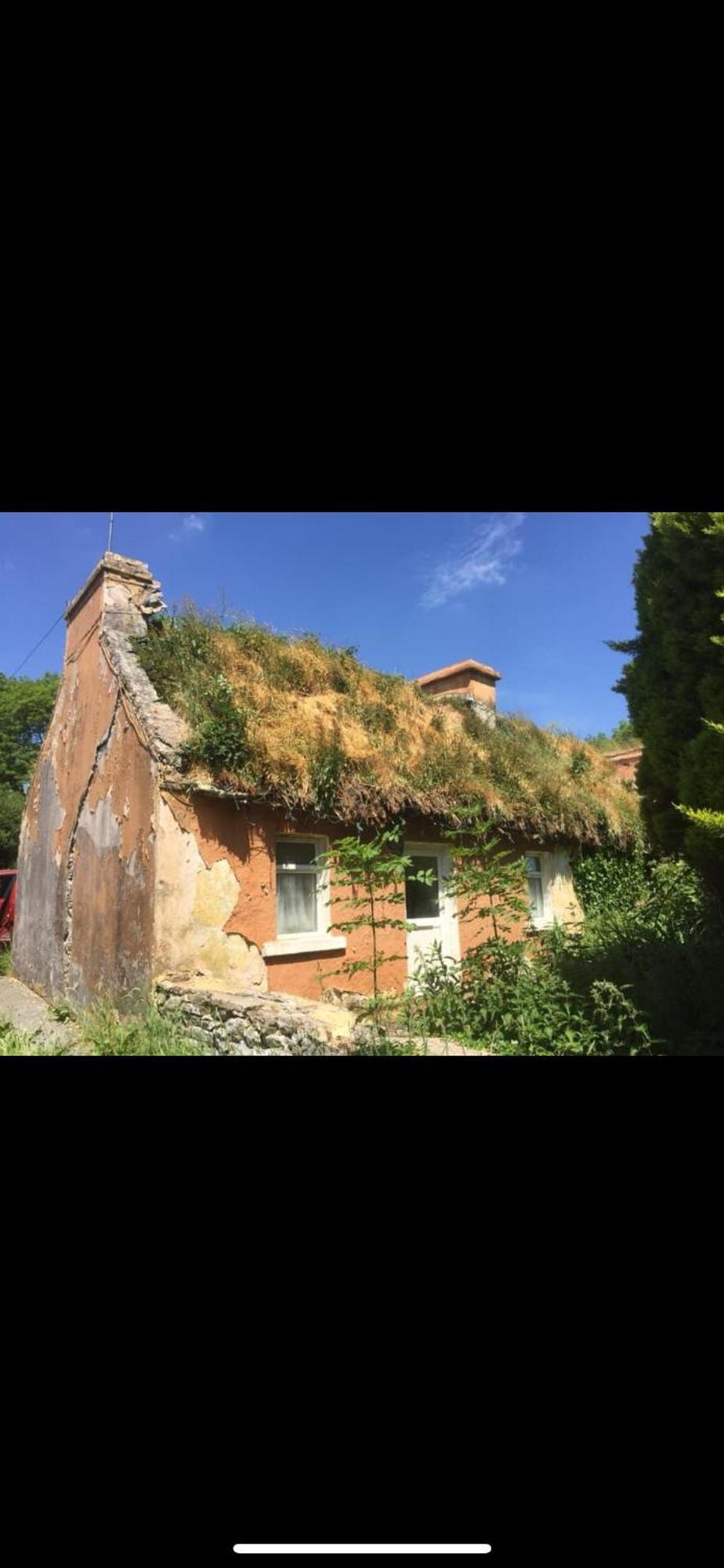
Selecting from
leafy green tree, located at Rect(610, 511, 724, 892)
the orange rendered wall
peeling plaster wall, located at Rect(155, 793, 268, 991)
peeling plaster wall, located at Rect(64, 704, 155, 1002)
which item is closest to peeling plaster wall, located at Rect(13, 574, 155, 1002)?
peeling plaster wall, located at Rect(64, 704, 155, 1002)

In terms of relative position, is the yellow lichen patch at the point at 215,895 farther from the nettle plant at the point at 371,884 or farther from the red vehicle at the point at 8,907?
the red vehicle at the point at 8,907

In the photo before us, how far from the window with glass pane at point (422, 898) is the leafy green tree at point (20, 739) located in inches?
137

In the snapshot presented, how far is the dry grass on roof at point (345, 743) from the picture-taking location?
4.38 metres

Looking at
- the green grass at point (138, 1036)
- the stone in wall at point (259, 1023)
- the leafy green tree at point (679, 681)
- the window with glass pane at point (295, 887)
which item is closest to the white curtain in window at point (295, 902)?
the window with glass pane at point (295, 887)

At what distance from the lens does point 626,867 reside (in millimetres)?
6332

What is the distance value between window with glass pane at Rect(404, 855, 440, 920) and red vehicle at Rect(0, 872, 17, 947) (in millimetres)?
4044

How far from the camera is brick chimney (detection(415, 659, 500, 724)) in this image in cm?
706

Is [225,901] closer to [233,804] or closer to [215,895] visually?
[215,895]

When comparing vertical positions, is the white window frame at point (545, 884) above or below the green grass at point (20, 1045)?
above

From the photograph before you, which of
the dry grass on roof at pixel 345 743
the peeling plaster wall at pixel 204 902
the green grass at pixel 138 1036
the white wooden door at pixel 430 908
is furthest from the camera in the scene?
the white wooden door at pixel 430 908

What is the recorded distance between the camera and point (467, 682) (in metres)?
7.15

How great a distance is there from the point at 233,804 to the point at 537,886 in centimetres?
303

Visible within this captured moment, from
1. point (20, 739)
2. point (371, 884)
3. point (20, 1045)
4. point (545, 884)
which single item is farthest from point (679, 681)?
point (20, 739)
